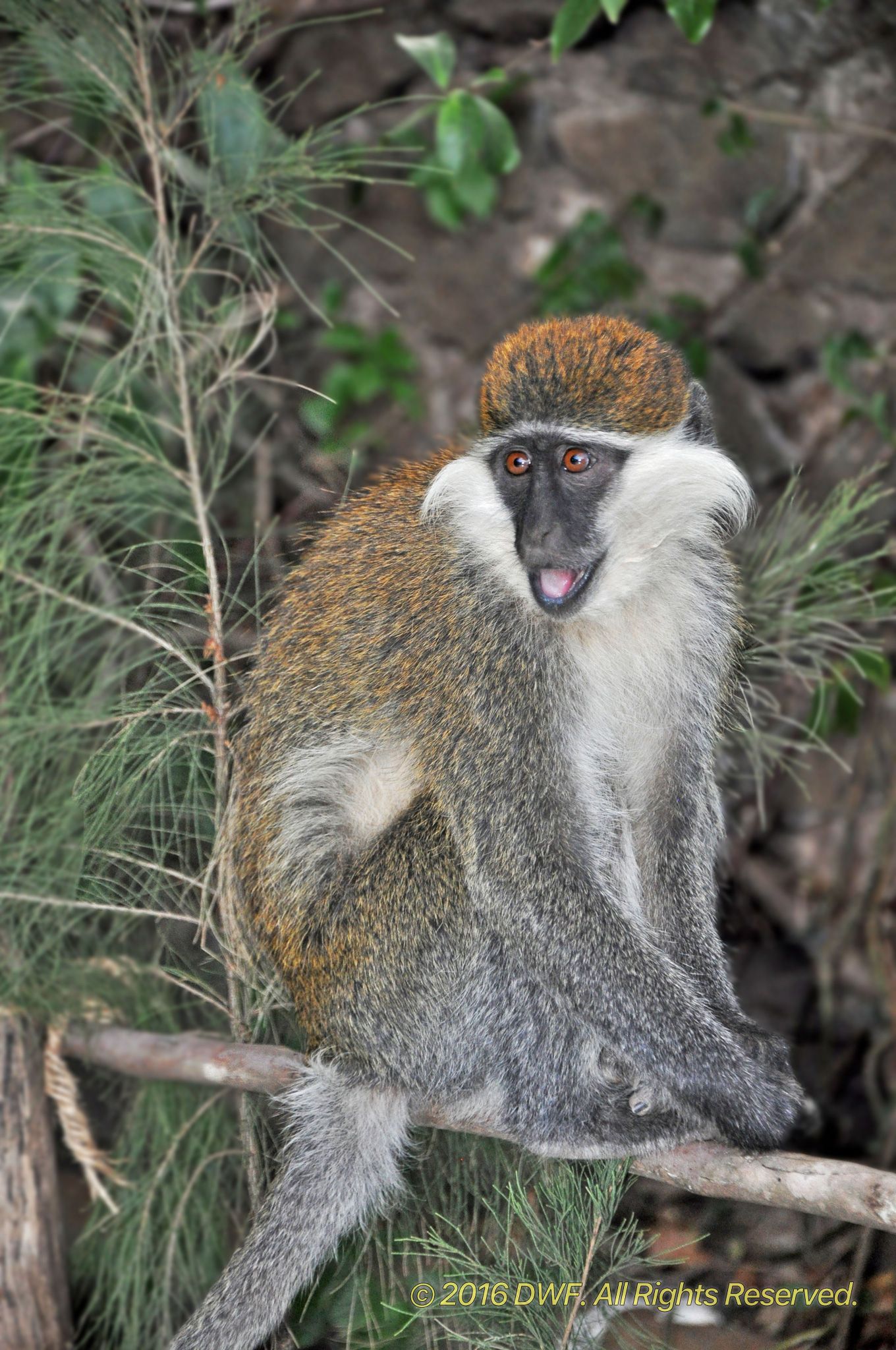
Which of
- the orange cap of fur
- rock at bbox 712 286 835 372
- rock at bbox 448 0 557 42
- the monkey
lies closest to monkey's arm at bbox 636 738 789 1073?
the monkey

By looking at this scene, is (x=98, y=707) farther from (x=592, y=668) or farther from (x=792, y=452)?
(x=792, y=452)

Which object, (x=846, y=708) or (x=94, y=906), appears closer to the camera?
(x=94, y=906)

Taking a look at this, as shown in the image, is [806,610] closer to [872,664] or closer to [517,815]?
[872,664]

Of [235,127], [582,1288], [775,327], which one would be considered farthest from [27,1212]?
[775,327]

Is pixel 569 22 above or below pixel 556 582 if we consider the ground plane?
above

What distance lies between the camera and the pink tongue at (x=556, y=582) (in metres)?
2.18

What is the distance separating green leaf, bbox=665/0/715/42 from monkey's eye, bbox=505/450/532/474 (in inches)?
45.8

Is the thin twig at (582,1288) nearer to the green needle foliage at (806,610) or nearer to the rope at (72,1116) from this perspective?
the green needle foliage at (806,610)

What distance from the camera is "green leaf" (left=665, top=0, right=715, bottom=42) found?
266cm

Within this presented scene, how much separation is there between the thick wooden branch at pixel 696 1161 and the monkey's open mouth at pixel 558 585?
3.26 feet

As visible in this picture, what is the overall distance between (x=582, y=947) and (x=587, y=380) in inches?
40.8

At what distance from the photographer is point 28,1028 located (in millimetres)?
2957

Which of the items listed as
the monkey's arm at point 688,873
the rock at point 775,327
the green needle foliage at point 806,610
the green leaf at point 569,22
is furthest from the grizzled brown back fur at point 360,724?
the rock at point 775,327

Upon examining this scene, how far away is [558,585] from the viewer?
2.19 m
